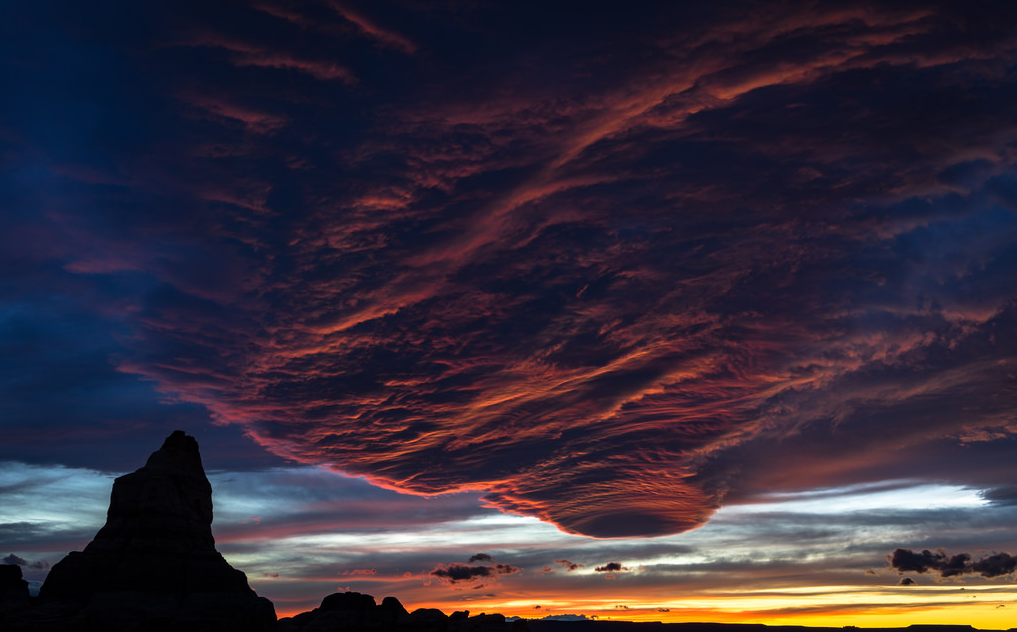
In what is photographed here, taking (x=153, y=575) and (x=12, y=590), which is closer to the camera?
(x=12, y=590)

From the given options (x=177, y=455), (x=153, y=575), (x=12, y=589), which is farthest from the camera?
(x=177, y=455)

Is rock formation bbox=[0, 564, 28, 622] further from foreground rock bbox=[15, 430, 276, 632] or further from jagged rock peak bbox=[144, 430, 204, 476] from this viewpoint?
jagged rock peak bbox=[144, 430, 204, 476]

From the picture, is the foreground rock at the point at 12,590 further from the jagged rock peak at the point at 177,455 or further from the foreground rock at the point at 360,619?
the foreground rock at the point at 360,619

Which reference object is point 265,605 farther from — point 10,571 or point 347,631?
point 347,631

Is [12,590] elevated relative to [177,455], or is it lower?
lower

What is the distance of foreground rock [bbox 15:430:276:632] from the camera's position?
101 m

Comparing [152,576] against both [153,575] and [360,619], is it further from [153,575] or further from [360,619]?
[360,619]

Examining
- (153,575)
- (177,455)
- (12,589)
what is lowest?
(12,589)

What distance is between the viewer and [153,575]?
355 ft

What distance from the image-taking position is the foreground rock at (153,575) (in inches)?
3969

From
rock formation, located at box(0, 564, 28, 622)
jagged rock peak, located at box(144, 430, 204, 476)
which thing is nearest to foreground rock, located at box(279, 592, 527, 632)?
jagged rock peak, located at box(144, 430, 204, 476)

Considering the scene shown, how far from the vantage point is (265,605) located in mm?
115188

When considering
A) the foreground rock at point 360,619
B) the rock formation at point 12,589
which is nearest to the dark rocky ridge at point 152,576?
the rock formation at point 12,589

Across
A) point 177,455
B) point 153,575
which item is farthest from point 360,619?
point 153,575
